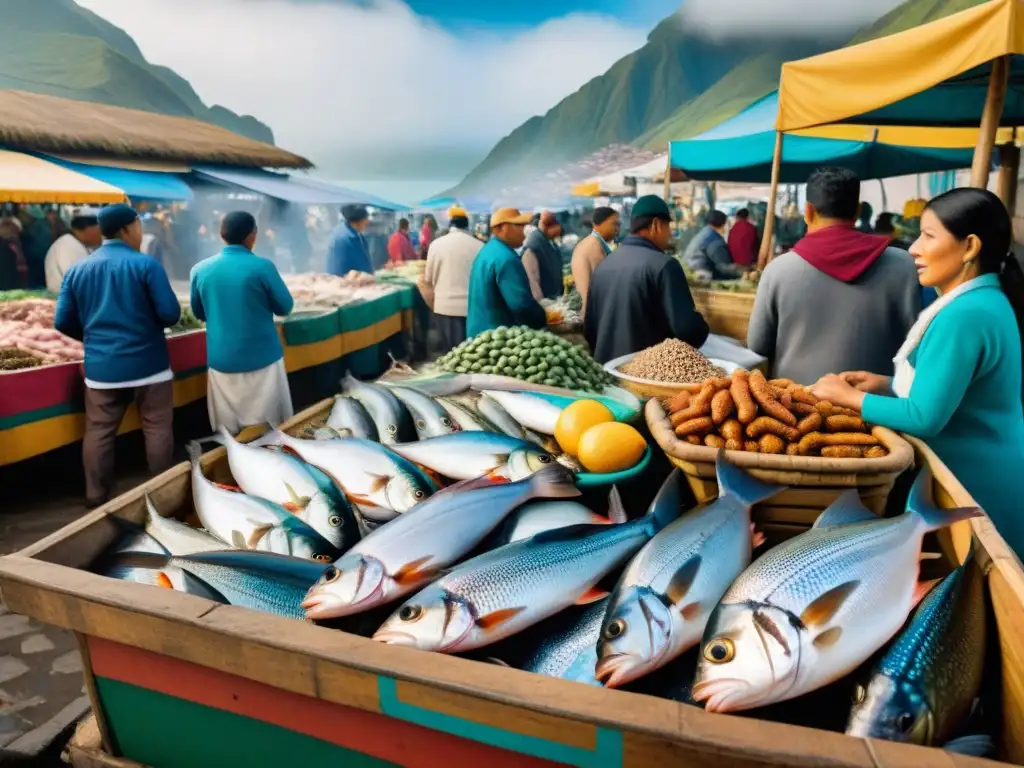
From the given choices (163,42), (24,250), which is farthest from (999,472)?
(163,42)

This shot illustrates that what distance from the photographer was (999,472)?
187cm

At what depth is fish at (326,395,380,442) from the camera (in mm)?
2248

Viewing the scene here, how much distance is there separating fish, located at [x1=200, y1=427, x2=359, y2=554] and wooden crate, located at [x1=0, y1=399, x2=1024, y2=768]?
1.43 ft

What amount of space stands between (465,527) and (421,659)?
426 mm

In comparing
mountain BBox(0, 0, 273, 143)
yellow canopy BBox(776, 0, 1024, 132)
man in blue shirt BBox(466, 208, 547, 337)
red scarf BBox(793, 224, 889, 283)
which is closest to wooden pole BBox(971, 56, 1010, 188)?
yellow canopy BBox(776, 0, 1024, 132)

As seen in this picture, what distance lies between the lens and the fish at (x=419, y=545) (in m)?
1.28

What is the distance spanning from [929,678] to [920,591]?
220 mm

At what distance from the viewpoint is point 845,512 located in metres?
1.42

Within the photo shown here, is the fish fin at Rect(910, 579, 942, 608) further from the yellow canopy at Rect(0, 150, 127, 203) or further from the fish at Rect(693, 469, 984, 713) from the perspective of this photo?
the yellow canopy at Rect(0, 150, 127, 203)

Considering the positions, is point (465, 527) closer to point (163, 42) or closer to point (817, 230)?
point (817, 230)

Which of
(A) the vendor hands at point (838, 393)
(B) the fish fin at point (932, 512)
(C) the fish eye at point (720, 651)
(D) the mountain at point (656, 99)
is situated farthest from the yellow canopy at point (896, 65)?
(D) the mountain at point (656, 99)

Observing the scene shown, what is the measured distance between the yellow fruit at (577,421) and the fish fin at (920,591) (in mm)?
964

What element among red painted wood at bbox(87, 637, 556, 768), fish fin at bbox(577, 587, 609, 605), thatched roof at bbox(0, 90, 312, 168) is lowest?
red painted wood at bbox(87, 637, 556, 768)

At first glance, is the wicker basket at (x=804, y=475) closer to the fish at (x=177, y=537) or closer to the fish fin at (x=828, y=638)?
the fish fin at (x=828, y=638)
